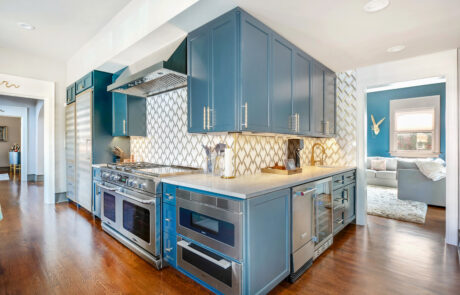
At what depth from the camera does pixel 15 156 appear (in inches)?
365

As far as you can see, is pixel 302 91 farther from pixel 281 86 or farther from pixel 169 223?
pixel 169 223

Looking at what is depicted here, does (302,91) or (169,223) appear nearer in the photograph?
(169,223)

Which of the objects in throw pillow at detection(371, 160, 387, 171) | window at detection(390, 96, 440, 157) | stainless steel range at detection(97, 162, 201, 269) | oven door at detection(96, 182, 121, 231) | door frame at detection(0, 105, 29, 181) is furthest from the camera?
door frame at detection(0, 105, 29, 181)

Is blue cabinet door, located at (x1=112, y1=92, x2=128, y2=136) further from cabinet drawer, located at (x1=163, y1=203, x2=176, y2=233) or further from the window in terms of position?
the window

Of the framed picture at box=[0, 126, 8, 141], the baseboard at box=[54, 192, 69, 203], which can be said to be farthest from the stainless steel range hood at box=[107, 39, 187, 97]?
the framed picture at box=[0, 126, 8, 141]

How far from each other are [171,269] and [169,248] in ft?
0.84

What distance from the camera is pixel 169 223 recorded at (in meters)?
2.09

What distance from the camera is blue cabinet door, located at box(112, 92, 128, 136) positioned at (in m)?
3.49

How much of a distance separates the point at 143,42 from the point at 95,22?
3.93ft

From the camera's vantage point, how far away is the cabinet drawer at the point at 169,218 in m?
2.05

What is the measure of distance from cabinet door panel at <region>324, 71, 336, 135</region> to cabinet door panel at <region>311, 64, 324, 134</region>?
15cm

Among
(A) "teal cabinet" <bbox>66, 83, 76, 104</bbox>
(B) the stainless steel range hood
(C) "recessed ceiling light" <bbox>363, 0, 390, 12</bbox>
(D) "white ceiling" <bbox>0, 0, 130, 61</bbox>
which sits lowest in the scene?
(B) the stainless steel range hood

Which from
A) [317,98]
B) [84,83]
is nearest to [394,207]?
[317,98]

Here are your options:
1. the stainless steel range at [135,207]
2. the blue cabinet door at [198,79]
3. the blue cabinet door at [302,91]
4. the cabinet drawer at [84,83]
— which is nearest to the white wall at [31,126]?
the cabinet drawer at [84,83]
